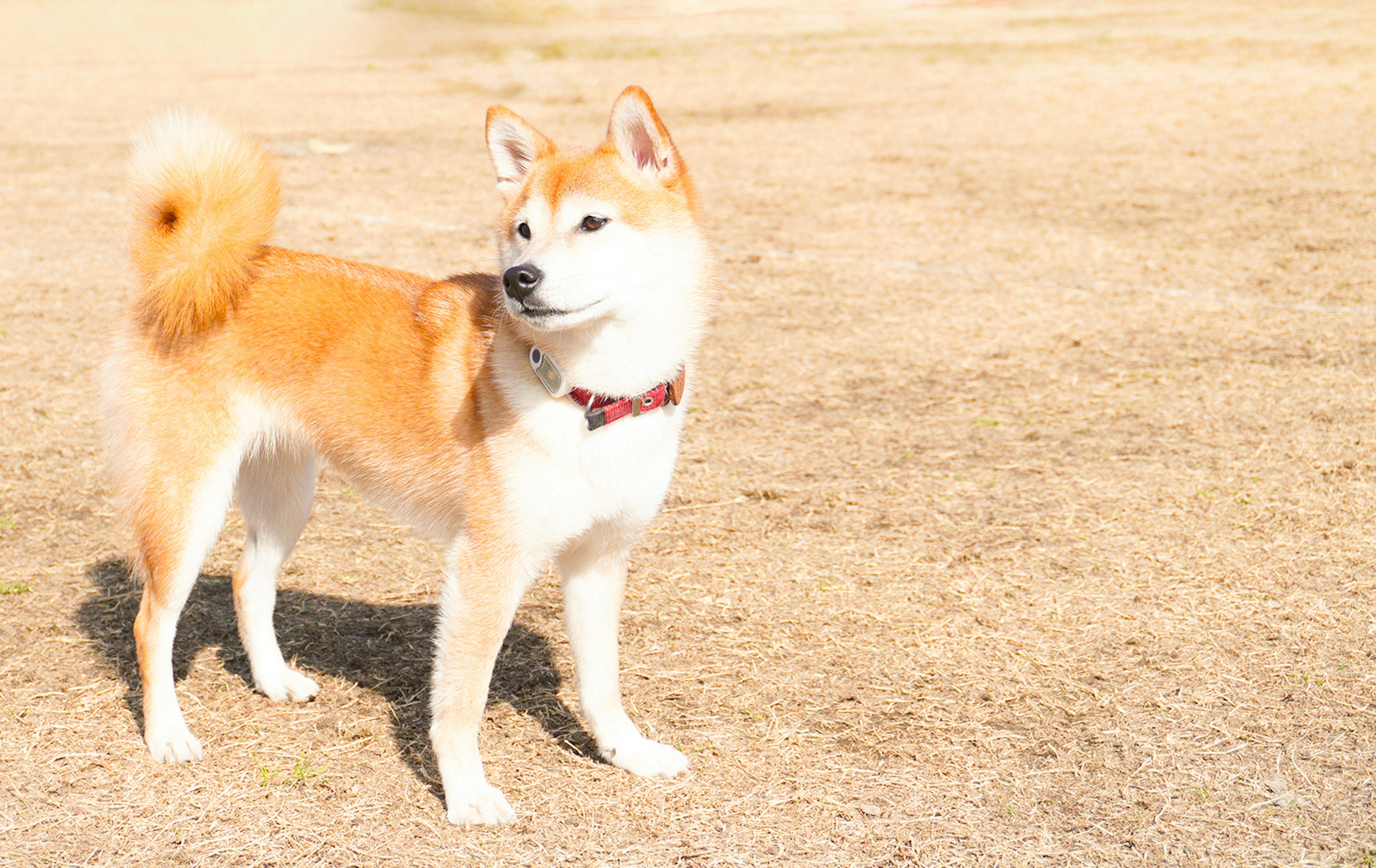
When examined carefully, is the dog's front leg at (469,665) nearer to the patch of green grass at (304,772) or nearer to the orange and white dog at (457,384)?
the orange and white dog at (457,384)

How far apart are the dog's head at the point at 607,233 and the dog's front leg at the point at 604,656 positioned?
70 centimetres

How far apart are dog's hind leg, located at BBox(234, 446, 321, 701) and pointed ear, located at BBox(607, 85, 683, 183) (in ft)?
4.85

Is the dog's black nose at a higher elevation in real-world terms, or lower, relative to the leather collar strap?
higher

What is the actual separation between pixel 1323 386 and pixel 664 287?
4.86 m

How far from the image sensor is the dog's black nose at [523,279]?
2.85 meters

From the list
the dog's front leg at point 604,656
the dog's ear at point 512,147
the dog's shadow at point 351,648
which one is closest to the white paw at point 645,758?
the dog's front leg at point 604,656

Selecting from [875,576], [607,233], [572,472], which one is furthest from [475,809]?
[875,576]

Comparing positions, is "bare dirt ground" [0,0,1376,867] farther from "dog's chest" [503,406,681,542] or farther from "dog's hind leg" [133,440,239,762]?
"dog's chest" [503,406,681,542]

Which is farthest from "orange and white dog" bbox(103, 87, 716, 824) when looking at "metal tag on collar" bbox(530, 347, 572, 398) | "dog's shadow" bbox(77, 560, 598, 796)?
"dog's shadow" bbox(77, 560, 598, 796)

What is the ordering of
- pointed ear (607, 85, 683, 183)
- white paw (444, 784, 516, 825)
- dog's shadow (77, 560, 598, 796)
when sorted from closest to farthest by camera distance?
pointed ear (607, 85, 683, 183) → white paw (444, 784, 516, 825) → dog's shadow (77, 560, 598, 796)

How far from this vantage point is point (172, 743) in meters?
3.49

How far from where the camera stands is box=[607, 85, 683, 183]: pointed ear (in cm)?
304

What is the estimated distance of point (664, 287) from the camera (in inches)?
121

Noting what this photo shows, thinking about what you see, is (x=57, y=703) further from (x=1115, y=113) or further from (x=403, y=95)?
(x=403, y=95)
